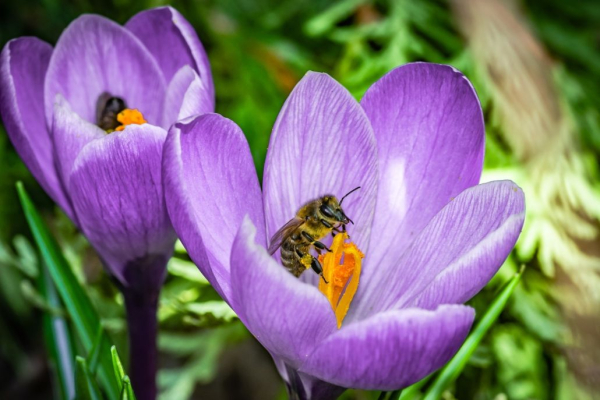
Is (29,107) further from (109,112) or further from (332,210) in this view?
(332,210)

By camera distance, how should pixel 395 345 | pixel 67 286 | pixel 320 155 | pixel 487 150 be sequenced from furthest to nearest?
pixel 487 150 < pixel 67 286 < pixel 320 155 < pixel 395 345

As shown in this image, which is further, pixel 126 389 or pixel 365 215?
pixel 365 215

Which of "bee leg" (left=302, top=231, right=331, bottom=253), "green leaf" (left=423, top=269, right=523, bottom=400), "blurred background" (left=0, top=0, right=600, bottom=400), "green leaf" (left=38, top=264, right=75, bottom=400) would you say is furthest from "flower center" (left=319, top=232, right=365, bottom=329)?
"green leaf" (left=38, top=264, right=75, bottom=400)

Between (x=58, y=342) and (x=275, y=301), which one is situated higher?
(x=275, y=301)

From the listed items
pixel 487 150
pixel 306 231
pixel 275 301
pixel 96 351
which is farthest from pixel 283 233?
pixel 487 150

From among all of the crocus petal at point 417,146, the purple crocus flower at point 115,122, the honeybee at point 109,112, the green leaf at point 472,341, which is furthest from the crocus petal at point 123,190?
the green leaf at point 472,341

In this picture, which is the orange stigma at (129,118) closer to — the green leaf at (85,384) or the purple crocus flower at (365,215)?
the purple crocus flower at (365,215)
